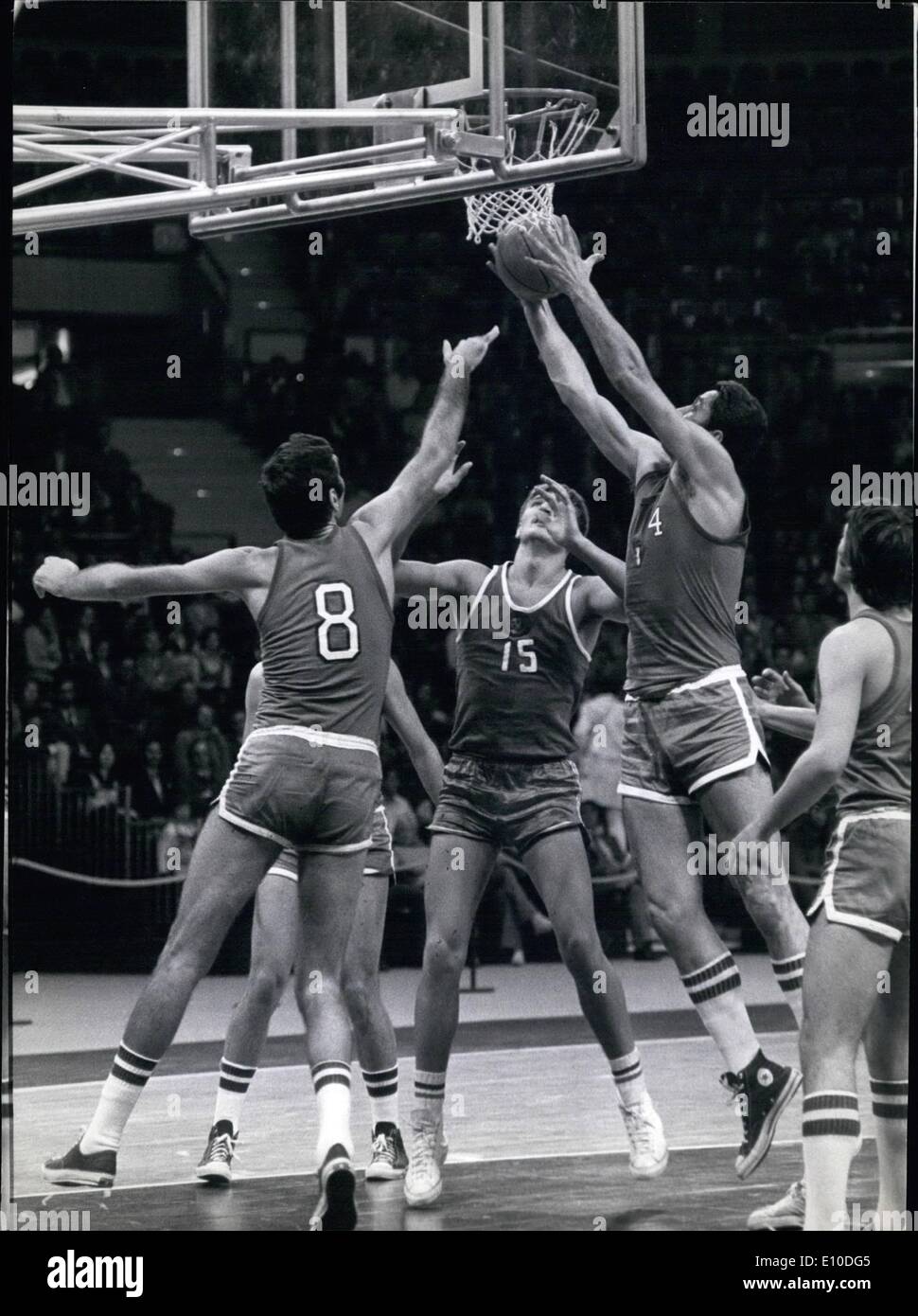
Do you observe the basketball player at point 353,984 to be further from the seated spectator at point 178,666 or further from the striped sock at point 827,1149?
the seated spectator at point 178,666

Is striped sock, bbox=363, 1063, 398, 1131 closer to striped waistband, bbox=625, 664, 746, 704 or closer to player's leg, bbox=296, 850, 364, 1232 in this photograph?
player's leg, bbox=296, 850, 364, 1232

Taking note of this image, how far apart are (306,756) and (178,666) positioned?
365 centimetres

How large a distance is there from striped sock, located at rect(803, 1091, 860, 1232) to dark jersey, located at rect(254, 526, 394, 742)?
1.74 m

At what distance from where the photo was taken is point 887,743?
4.96 metres

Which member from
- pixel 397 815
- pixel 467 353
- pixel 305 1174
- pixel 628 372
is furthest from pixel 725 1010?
pixel 397 815

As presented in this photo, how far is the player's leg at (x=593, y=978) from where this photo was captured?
5875mm

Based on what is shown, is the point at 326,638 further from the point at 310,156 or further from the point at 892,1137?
the point at 892,1137

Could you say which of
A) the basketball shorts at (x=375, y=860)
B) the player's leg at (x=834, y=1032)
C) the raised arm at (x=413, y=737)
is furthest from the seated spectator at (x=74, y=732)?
the player's leg at (x=834, y=1032)

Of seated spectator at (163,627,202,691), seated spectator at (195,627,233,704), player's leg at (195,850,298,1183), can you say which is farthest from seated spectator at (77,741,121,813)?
player's leg at (195,850,298,1183)

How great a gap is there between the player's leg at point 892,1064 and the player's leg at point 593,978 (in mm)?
969

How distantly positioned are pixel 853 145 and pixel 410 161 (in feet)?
5.52

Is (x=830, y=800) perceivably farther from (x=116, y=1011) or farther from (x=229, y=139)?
(x=229, y=139)
